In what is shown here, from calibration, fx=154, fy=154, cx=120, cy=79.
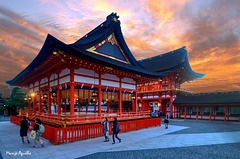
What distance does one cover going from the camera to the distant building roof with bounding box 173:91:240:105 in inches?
1046

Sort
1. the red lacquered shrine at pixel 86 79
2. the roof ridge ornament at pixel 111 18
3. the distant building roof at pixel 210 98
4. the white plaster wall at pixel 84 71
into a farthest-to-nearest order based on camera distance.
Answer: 1. the distant building roof at pixel 210 98
2. the roof ridge ornament at pixel 111 18
3. the white plaster wall at pixel 84 71
4. the red lacquered shrine at pixel 86 79

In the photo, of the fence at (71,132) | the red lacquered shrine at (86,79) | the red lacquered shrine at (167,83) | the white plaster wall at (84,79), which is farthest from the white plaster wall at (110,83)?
the red lacquered shrine at (167,83)

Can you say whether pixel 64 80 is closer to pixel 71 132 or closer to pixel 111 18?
pixel 71 132

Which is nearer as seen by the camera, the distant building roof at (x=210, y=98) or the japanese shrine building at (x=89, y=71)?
the japanese shrine building at (x=89, y=71)

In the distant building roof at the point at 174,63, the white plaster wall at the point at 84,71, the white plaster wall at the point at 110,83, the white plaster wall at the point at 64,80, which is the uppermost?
the distant building roof at the point at 174,63

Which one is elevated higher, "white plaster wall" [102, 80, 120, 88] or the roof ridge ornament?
the roof ridge ornament

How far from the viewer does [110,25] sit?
695 inches

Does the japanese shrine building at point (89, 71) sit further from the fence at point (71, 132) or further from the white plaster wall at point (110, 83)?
the fence at point (71, 132)

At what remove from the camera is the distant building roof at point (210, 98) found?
1046 inches

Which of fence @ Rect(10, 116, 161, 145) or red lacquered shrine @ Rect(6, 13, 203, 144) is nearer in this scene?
fence @ Rect(10, 116, 161, 145)

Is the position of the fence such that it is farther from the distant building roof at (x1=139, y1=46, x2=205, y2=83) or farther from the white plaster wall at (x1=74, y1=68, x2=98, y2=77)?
the distant building roof at (x1=139, y1=46, x2=205, y2=83)

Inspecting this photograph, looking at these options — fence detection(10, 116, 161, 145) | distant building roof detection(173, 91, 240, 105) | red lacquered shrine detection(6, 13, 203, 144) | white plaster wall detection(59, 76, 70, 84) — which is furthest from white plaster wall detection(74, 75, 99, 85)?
distant building roof detection(173, 91, 240, 105)

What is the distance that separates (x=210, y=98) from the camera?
2919 cm

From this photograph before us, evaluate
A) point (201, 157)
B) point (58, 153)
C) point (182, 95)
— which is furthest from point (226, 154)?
point (182, 95)
